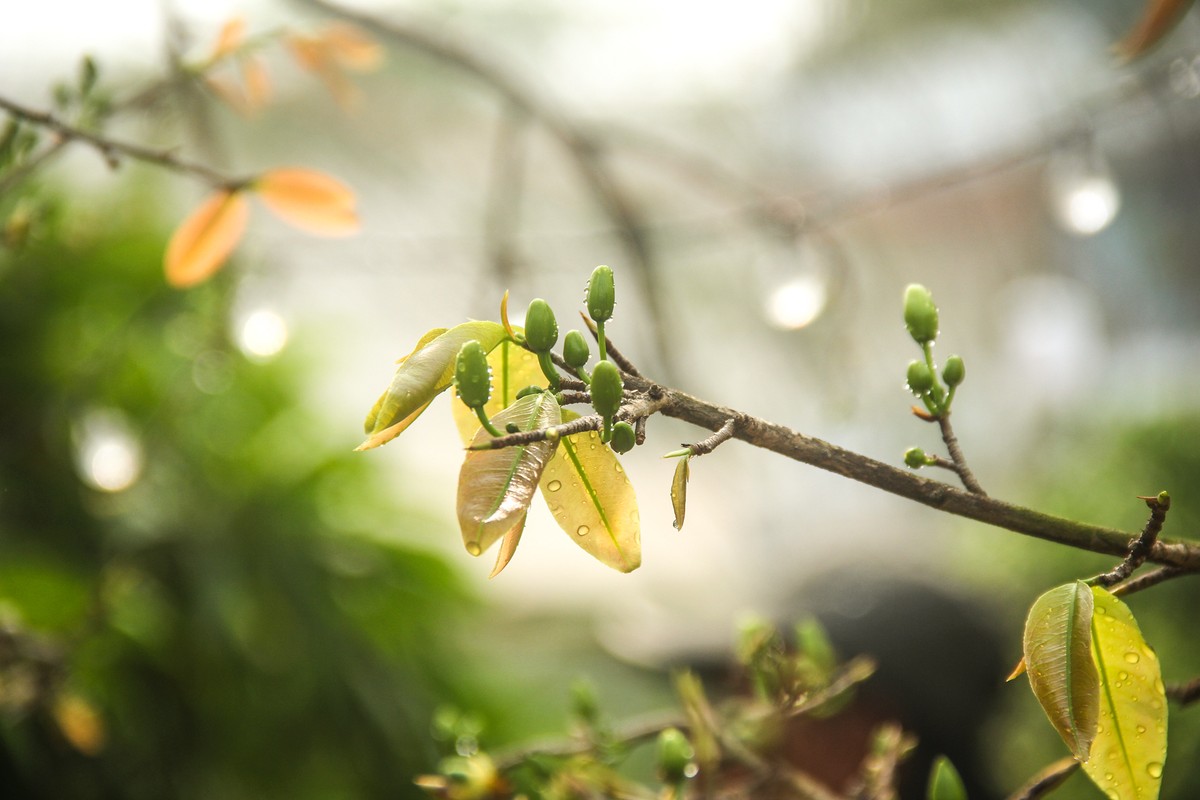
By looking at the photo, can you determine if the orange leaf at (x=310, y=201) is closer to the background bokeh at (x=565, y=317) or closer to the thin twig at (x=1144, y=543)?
the background bokeh at (x=565, y=317)

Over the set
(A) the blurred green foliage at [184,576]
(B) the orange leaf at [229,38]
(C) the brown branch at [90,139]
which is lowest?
(A) the blurred green foliage at [184,576]

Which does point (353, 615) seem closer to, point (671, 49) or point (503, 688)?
A: point (503, 688)

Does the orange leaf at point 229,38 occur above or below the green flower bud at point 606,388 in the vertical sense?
above

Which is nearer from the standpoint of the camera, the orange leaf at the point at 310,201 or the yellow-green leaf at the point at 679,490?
the yellow-green leaf at the point at 679,490

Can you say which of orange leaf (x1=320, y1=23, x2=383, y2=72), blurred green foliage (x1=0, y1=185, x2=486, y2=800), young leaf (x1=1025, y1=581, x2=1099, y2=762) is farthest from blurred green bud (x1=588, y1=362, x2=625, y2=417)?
blurred green foliage (x1=0, y1=185, x2=486, y2=800)

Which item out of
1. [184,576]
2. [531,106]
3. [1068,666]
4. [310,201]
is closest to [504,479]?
[1068,666]

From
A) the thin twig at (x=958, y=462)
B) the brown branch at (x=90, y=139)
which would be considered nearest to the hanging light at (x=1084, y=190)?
the thin twig at (x=958, y=462)

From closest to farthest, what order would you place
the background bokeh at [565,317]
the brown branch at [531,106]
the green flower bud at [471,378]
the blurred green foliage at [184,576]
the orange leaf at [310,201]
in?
the green flower bud at [471,378] → the orange leaf at [310,201] → the brown branch at [531,106] → the background bokeh at [565,317] → the blurred green foliage at [184,576]

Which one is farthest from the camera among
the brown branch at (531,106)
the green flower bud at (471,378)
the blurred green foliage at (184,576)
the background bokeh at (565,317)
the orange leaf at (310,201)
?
the blurred green foliage at (184,576)
